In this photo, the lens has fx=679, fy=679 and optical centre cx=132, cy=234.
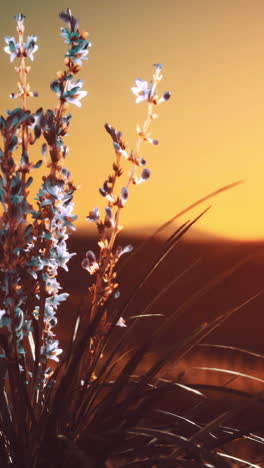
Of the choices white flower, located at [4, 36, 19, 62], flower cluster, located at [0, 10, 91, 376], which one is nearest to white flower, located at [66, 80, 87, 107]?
flower cluster, located at [0, 10, 91, 376]

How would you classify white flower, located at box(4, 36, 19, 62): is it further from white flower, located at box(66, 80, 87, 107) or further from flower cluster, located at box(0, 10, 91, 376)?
white flower, located at box(66, 80, 87, 107)

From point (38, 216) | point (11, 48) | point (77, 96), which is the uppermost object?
point (11, 48)

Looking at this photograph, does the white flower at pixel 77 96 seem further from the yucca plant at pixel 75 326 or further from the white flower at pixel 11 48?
the white flower at pixel 11 48

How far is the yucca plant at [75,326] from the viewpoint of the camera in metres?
1.30

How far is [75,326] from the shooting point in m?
1.61

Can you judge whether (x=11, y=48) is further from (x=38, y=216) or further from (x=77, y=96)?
(x=38, y=216)

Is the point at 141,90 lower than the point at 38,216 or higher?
higher

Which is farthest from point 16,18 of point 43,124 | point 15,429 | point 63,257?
point 15,429

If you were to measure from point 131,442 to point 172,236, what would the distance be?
0.44 metres

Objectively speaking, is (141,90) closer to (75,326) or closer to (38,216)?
(38,216)

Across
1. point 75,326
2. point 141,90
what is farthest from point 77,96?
point 75,326

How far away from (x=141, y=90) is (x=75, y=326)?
22.6 inches

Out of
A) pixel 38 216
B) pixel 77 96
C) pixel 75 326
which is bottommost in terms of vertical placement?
pixel 75 326

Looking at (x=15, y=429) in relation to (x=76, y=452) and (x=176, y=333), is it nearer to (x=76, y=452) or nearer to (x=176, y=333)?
(x=76, y=452)
